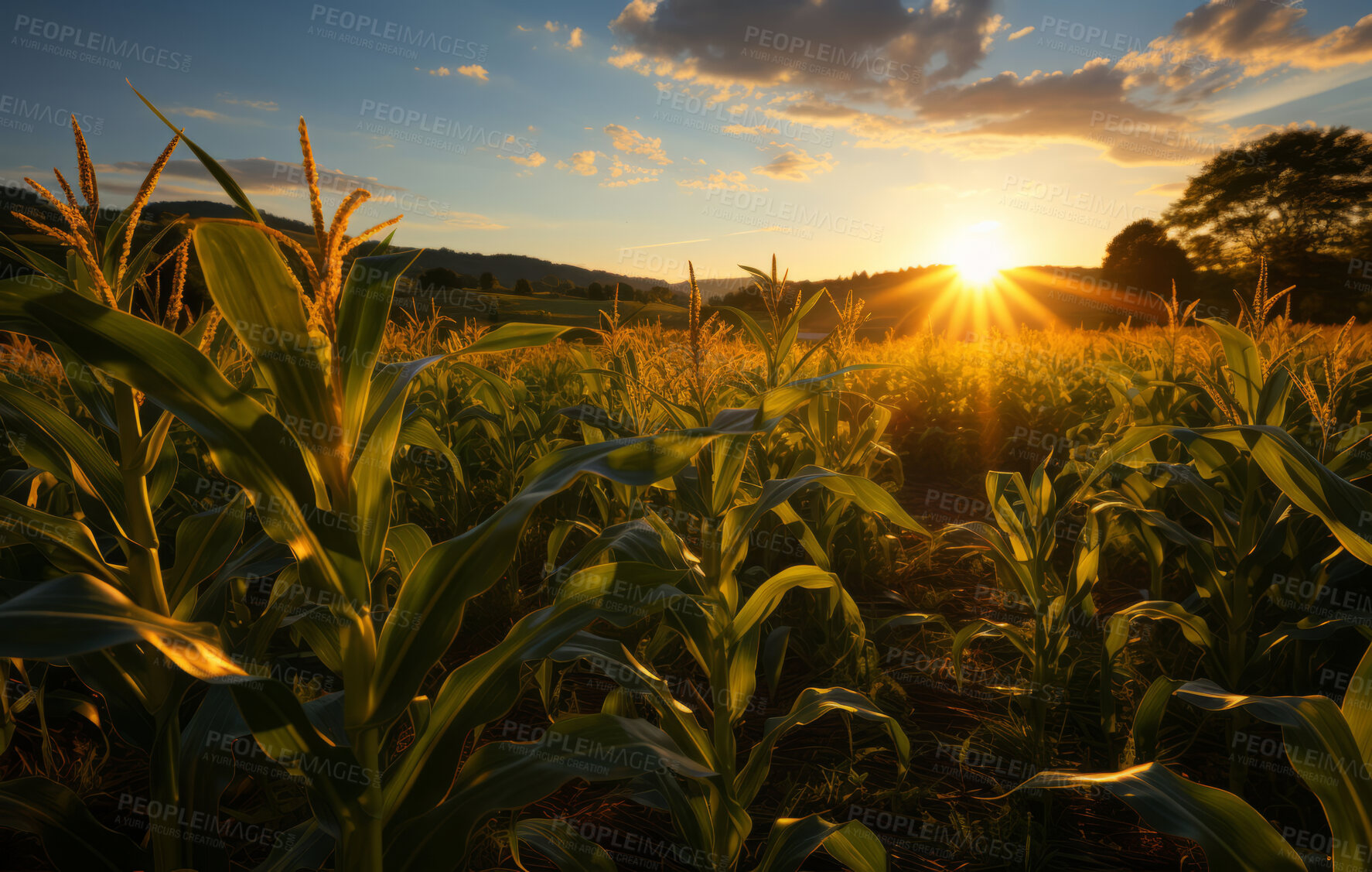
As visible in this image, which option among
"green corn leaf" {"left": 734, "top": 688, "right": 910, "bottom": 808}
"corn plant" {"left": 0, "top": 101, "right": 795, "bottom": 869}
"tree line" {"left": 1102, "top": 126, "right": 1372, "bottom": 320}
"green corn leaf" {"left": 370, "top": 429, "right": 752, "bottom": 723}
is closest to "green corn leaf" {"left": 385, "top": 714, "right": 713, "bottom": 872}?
"corn plant" {"left": 0, "top": 101, "right": 795, "bottom": 869}

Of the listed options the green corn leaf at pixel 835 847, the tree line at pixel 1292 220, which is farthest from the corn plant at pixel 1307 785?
the tree line at pixel 1292 220

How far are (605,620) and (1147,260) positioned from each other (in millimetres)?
39928

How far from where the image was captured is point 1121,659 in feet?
8.61

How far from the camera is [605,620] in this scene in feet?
6.77

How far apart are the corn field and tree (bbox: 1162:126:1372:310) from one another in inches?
1112

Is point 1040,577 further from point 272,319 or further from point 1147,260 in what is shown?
point 1147,260

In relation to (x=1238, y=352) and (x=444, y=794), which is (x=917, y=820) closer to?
(x=444, y=794)

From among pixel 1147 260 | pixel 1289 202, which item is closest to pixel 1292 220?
pixel 1289 202

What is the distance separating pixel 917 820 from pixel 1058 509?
1212 mm

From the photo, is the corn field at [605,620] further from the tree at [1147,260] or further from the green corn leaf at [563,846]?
the tree at [1147,260]

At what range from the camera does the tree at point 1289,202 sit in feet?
76.2

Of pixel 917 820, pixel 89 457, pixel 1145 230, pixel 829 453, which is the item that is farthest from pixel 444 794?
pixel 1145 230

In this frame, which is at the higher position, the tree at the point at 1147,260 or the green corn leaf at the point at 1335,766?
the tree at the point at 1147,260

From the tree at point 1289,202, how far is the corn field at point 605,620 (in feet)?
92.7
